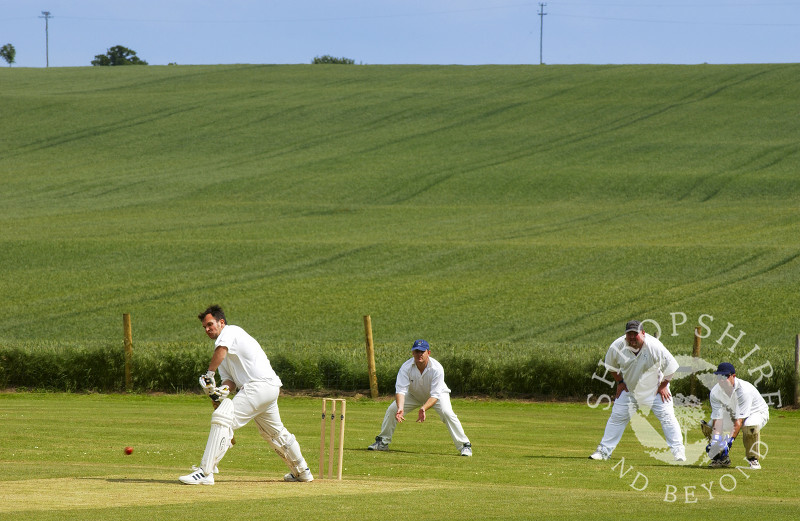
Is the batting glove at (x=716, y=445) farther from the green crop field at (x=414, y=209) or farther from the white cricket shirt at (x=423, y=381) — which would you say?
the green crop field at (x=414, y=209)

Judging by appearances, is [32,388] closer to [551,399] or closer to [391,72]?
[551,399]

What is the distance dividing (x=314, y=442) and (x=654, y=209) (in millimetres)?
37566

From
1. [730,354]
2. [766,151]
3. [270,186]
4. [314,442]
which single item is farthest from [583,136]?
[314,442]

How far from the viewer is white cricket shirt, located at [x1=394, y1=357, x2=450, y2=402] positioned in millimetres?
15531

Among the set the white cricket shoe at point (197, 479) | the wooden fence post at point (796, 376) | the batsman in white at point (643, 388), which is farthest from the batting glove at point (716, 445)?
the wooden fence post at point (796, 376)

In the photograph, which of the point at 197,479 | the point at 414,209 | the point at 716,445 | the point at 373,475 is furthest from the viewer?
the point at 414,209

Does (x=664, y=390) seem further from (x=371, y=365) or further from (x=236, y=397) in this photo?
(x=371, y=365)

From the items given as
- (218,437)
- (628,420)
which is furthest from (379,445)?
(218,437)

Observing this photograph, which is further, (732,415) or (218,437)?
(732,415)

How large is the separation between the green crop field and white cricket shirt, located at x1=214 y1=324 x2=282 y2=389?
46.7 feet

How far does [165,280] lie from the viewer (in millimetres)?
40094

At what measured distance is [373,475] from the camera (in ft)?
42.0

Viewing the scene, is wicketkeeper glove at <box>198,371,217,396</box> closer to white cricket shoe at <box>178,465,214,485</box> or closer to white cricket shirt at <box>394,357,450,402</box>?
white cricket shoe at <box>178,465,214,485</box>

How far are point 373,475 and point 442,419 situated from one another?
2489mm
